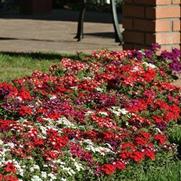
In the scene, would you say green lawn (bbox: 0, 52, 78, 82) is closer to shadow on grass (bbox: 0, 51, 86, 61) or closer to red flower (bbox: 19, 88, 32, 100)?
shadow on grass (bbox: 0, 51, 86, 61)

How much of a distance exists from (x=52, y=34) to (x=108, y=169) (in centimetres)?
1419

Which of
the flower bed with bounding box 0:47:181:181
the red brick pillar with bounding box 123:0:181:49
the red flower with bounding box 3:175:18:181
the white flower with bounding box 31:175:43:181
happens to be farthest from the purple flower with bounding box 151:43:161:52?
the red flower with bounding box 3:175:18:181

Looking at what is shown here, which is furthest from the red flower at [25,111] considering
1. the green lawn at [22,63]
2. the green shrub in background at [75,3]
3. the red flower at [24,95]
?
the green shrub in background at [75,3]

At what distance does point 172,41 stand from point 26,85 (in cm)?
265

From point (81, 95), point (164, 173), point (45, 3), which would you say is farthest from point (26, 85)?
point (45, 3)

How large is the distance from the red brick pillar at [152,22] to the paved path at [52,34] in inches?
199

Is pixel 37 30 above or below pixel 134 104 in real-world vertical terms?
below

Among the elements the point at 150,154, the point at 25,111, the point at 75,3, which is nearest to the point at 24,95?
the point at 25,111

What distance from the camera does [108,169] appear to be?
533cm

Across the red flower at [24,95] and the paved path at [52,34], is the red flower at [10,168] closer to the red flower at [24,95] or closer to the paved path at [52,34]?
the red flower at [24,95]

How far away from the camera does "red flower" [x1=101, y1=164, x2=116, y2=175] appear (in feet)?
17.5

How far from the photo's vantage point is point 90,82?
24.5ft

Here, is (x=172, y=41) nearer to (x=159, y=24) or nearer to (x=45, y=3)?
(x=159, y=24)

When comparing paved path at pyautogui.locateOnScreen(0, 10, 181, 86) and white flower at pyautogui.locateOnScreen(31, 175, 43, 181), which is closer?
white flower at pyautogui.locateOnScreen(31, 175, 43, 181)
